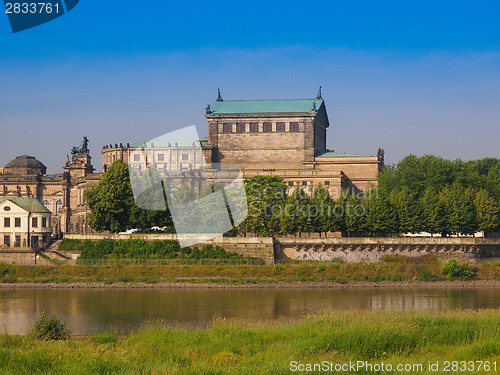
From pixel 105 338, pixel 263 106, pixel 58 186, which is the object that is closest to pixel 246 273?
pixel 105 338

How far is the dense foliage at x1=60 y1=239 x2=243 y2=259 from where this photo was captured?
2844 inches

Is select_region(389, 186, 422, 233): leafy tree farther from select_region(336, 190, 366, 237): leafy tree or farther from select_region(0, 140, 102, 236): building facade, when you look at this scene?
select_region(0, 140, 102, 236): building facade

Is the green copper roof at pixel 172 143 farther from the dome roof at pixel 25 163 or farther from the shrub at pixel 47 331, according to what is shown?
the shrub at pixel 47 331

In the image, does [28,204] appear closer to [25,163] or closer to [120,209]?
[120,209]

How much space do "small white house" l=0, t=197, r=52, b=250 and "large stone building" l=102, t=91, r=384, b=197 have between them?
2570 centimetres

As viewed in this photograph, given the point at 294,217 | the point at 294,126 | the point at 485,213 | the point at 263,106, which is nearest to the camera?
the point at 294,217

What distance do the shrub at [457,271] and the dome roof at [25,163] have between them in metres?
76.9

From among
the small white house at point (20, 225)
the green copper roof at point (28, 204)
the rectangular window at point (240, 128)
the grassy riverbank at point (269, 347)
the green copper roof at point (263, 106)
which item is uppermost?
the green copper roof at point (263, 106)

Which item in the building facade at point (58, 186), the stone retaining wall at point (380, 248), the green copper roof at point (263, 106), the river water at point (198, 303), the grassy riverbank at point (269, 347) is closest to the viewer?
the grassy riverbank at point (269, 347)

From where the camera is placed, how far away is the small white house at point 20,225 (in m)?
77.1

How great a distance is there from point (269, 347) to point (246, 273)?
3826cm

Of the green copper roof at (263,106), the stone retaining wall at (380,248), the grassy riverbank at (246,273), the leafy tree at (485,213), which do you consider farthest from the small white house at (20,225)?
the leafy tree at (485,213)

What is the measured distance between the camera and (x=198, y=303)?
54969 millimetres

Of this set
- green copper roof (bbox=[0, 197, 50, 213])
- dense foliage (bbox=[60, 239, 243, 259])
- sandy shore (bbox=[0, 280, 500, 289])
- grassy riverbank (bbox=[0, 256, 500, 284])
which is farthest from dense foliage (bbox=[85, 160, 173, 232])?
sandy shore (bbox=[0, 280, 500, 289])
